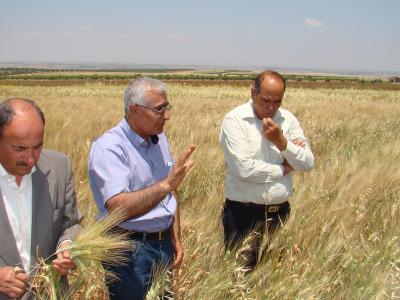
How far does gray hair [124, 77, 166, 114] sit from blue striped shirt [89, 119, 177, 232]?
0.11 m

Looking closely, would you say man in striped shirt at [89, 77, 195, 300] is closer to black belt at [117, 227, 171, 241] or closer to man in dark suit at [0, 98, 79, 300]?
black belt at [117, 227, 171, 241]

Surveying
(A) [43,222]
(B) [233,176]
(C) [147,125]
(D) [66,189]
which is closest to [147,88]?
(C) [147,125]

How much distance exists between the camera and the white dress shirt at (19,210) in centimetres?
150

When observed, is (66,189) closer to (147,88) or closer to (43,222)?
(43,222)

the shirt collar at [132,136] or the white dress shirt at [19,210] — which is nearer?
the white dress shirt at [19,210]

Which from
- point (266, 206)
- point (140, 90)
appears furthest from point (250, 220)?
point (140, 90)

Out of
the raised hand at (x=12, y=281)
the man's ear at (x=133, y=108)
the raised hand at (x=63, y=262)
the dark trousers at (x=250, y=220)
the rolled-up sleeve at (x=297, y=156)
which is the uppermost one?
the man's ear at (x=133, y=108)

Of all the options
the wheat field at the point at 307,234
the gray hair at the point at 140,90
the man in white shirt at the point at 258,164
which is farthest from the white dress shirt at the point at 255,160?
the gray hair at the point at 140,90

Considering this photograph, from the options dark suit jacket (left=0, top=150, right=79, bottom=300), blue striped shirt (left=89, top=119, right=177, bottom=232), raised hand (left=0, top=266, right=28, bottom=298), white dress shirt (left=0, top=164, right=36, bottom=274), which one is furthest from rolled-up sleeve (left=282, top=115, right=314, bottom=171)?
raised hand (left=0, top=266, right=28, bottom=298)

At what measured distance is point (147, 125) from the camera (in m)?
2.00

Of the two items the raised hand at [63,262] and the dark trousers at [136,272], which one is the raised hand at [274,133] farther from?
the raised hand at [63,262]

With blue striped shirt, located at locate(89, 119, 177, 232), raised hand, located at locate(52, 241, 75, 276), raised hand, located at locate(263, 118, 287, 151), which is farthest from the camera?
raised hand, located at locate(263, 118, 287, 151)

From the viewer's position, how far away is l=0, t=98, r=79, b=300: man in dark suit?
4.70ft

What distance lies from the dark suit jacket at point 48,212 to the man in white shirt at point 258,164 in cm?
112
